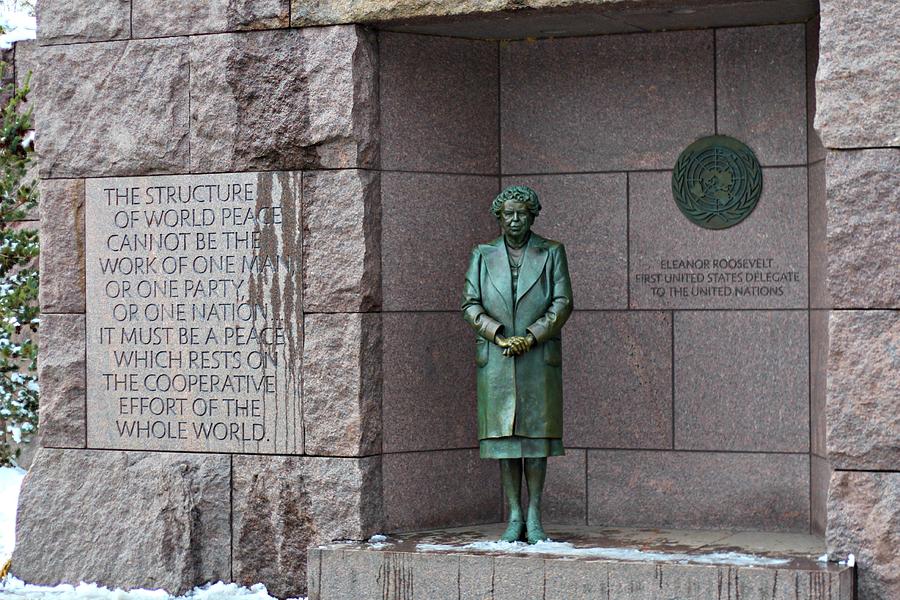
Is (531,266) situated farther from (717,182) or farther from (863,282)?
(863,282)

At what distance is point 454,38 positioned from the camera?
9.56 m

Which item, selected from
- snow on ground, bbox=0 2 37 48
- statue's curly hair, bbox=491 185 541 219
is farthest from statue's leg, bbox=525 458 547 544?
snow on ground, bbox=0 2 37 48

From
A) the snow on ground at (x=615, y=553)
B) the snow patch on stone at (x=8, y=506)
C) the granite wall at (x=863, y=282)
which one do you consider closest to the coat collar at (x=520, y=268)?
the snow on ground at (x=615, y=553)

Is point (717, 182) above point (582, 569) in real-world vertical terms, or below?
above

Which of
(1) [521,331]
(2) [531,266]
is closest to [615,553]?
(1) [521,331]

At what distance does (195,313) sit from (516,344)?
2.20 meters

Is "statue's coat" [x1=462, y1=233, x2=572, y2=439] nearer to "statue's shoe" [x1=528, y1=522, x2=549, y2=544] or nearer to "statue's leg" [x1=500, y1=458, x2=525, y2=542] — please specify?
"statue's leg" [x1=500, y1=458, x2=525, y2=542]

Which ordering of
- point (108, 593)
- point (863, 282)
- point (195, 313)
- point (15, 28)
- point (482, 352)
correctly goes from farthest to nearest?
point (15, 28)
point (195, 313)
point (108, 593)
point (482, 352)
point (863, 282)

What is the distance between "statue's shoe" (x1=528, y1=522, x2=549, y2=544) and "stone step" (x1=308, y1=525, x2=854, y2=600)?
84 mm

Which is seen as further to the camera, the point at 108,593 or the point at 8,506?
the point at 8,506

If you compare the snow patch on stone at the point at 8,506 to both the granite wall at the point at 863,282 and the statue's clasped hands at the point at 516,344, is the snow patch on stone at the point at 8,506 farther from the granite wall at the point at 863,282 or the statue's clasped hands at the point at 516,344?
the granite wall at the point at 863,282

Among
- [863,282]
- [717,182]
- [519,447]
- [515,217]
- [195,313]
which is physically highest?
[717,182]

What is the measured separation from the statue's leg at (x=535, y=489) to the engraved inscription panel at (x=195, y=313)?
4.75 feet

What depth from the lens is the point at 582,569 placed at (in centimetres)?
779
